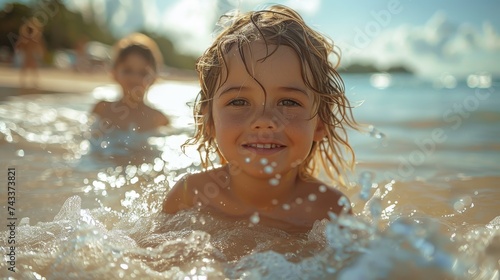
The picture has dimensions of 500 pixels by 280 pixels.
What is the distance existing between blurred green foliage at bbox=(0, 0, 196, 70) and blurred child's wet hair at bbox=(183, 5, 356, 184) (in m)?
13.9

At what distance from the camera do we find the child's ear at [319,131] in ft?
10.9

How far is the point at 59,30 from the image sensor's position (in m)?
30.9

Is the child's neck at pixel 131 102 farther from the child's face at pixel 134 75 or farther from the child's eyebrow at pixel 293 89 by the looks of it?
the child's eyebrow at pixel 293 89

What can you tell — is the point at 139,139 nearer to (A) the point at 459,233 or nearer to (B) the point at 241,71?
(B) the point at 241,71

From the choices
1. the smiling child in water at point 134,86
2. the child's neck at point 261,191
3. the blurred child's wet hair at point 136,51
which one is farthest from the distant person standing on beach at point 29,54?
the child's neck at point 261,191

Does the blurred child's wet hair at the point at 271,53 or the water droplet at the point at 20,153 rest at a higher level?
the blurred child's wet hair at the point at 271,53

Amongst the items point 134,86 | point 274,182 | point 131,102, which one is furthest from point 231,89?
point 134,86

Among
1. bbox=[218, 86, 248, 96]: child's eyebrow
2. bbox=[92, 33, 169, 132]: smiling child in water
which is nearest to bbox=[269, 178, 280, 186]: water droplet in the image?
bbox=[218, 86, 248, 96]: child's eyebrow

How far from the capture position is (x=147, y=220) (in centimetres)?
325

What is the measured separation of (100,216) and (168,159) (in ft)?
6.58

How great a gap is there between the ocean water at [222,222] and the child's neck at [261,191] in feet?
0.59

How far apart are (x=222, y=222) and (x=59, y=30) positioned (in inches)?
1177

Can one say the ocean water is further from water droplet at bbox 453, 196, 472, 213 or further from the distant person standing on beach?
the distant person standing on beach

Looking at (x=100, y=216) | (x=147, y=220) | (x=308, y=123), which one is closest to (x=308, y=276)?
(x=308, y=123)
